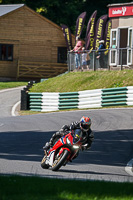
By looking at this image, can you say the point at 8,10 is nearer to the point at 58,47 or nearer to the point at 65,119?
the point at 58,47

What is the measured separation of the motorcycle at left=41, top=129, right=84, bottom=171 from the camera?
1014cm

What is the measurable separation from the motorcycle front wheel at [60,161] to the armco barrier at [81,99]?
13399 millimetres

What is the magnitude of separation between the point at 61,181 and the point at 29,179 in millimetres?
587

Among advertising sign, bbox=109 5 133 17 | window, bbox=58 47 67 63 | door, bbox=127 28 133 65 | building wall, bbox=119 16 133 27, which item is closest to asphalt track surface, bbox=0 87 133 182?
door, bbox=127 28 133 65

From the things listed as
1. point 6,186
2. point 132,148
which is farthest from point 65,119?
point 6,186

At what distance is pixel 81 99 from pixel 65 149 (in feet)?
48.8

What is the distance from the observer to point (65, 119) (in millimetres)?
19984

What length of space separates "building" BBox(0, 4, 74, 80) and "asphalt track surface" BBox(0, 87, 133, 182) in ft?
75.4

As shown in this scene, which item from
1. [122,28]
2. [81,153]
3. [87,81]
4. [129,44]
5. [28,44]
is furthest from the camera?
[28,44]

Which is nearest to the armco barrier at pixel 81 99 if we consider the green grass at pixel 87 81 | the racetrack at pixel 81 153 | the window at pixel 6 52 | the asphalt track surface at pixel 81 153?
the green grass at pixel 87 81

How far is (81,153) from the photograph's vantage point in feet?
44.3

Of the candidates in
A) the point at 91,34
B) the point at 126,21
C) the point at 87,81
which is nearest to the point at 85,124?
the point at 87,81

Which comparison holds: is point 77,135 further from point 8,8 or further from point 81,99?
point 8,8

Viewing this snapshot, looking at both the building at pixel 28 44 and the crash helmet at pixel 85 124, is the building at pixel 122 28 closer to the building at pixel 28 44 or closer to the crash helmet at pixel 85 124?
the building at pixel 28 44
